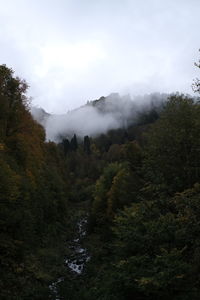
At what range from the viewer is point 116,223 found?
28.7m

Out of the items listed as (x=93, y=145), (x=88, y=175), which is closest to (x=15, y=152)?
(x=88, y=175)

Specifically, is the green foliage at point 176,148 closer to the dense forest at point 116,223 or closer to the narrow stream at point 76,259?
the dense forest at point 116,223

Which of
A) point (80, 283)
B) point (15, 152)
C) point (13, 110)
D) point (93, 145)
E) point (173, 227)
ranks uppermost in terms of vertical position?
point (93, 145)

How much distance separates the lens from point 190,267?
50.8ft

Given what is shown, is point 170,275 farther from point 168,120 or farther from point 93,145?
point 93,145

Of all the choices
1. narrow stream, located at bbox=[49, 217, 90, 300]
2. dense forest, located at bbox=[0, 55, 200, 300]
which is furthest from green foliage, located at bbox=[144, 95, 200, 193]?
narrow stream, located at bbox=[49, 217, 90, 300]

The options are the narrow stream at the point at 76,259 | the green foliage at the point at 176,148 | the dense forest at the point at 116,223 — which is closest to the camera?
the dense forest at the point at 116,223

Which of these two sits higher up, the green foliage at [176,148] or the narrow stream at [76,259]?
the green foliage at [176,148]

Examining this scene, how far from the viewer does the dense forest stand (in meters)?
16.5

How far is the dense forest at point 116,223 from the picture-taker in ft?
54.0

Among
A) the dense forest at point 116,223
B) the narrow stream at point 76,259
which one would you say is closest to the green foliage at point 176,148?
the dense forest at point 116,223

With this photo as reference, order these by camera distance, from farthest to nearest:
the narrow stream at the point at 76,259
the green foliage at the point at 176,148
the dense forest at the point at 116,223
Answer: the green foliage at the point at 176,148 < the narrow stream at the point at 76,259 < the dense forest at the point at 116,223

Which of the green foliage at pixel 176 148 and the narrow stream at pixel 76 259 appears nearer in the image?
the narrow stream at pixel 76 259

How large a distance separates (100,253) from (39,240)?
5.65 meters
